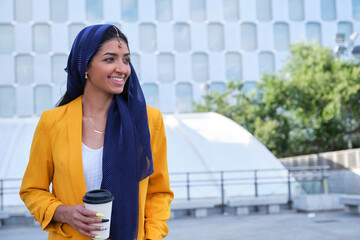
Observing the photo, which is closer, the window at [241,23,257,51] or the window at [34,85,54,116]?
the window at [34,85,54,116]

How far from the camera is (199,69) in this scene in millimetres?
36750

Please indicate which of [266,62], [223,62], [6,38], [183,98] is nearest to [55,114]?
[183,98]

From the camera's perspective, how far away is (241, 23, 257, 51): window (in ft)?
124

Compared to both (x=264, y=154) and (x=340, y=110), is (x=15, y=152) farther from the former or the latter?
(x=340, y=110)

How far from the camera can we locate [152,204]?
228 cm

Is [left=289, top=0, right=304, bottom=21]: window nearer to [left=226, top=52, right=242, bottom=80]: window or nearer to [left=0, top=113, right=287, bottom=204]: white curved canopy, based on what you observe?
[left=226, top=52, right=242, bottom=80]: window

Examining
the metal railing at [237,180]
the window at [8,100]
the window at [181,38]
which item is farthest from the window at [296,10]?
the metal railing at [237,180]

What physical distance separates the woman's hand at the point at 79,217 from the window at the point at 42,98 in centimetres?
3445

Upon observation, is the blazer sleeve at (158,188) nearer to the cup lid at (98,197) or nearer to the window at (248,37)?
the cup lid at (98,197)

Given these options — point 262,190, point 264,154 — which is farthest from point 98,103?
point 264,154

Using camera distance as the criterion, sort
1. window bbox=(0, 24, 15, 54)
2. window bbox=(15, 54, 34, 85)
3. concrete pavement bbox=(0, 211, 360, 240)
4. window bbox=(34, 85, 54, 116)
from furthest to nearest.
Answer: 1. window bbox=(0, 24, 15, 54)
2. window bbox=(15, 54, 34, 85)
3. window bbox=(34, 85, 54, 116)
4. concrete pavement bbox=(0, 211, 360, 240)

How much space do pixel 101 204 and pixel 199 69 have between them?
35.2 m

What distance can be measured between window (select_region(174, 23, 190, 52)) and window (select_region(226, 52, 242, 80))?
11.0 feet

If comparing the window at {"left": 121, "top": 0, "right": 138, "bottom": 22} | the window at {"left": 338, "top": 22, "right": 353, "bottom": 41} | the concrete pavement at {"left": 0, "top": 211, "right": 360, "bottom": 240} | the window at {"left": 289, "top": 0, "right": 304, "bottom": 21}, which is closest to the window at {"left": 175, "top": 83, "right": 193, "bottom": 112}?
the window at {"left": 121, "top": 0, "right": 138, "bottom": 22}
